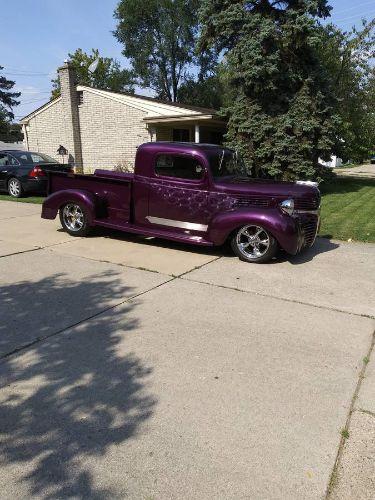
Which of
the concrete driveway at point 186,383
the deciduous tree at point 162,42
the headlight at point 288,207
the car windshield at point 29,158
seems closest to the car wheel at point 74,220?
the concrete driveway at point 186,383

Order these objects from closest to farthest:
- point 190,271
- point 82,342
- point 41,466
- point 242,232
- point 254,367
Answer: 1. point 41,466
2. point 254,367
3. point 82,342
4. point 190,271
5. point 242,232

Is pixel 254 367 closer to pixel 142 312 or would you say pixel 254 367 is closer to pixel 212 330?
pixel 212 330

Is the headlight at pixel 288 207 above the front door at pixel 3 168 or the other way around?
above

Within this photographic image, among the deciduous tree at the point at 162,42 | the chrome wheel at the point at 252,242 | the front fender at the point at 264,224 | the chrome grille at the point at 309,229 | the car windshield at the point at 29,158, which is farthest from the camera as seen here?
the deciduous tree at the point at 162,42

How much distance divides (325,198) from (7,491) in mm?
12983

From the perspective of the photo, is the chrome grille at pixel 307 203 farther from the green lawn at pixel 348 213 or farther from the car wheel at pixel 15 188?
the car wheel at pixel 15 188

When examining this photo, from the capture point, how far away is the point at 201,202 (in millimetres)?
6555

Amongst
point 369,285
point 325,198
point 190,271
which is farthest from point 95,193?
point 325,198

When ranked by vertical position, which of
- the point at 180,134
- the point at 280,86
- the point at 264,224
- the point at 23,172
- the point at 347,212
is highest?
the point at 280,86

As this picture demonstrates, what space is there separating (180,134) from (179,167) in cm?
1394

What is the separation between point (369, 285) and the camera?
17.8 ft

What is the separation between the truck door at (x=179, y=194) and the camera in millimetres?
6586

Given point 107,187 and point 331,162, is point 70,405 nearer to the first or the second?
point 107,187

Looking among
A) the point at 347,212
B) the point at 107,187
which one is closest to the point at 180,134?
the point at 347,212
